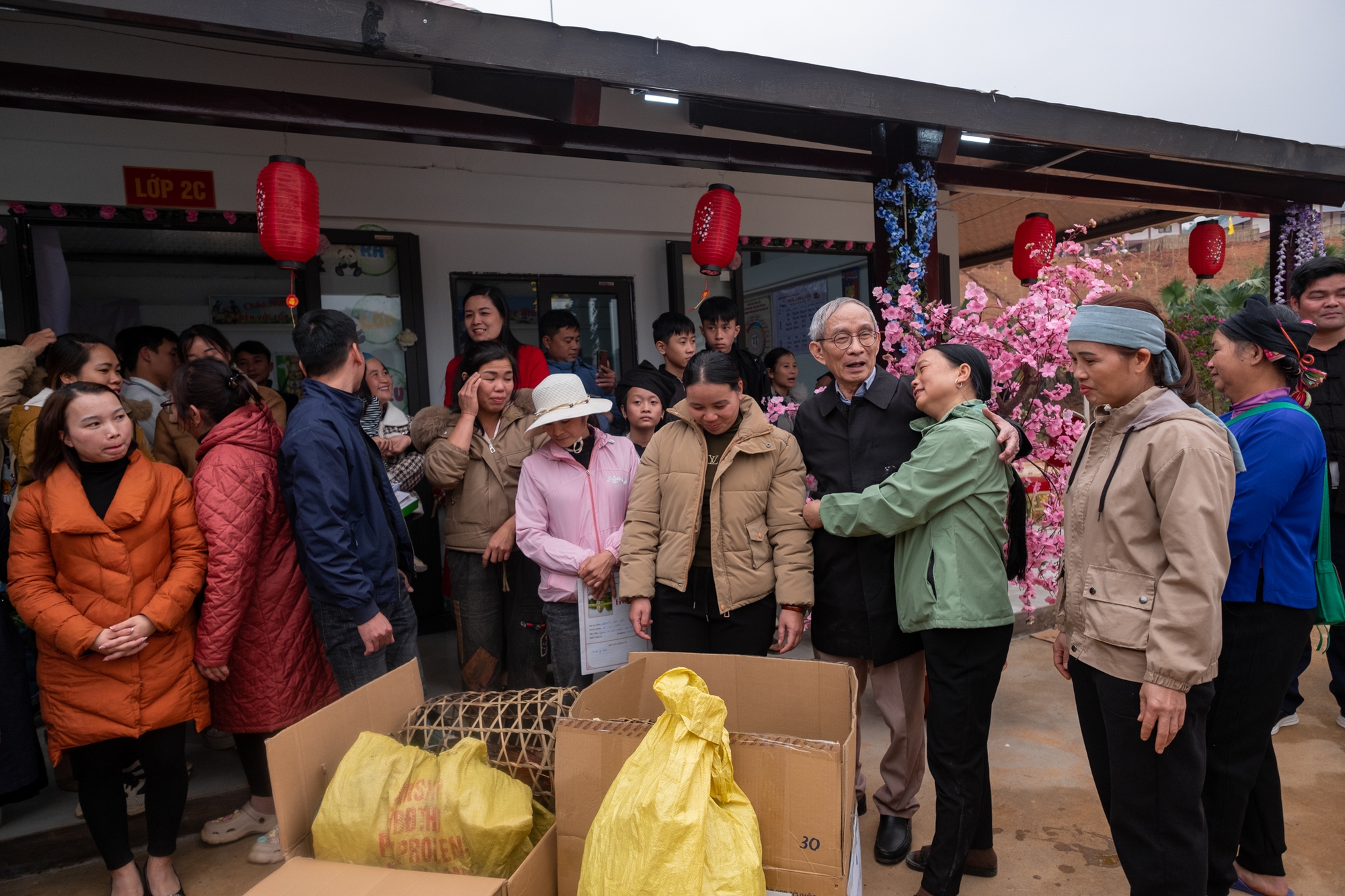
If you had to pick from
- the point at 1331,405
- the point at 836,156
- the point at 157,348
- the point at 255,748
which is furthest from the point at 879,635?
the point at 157,348

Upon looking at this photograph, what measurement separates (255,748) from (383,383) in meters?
1.84

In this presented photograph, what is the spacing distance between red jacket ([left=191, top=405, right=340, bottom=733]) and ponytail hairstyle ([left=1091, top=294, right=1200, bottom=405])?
2517mm

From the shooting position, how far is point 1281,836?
235cm

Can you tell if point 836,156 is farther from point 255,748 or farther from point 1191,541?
point 255,748

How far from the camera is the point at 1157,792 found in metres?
1.78

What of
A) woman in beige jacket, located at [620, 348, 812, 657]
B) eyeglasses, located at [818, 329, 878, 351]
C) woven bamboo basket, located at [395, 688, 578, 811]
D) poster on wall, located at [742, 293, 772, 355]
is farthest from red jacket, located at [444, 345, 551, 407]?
poster on wall, located at [742, 293, 772, 355]

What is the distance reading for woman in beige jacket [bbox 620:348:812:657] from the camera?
8.29ft

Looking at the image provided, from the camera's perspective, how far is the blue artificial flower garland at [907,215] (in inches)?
169

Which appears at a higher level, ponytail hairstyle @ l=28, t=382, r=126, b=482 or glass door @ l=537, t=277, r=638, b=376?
glass door @ l=537, t=277, r=638, b=376

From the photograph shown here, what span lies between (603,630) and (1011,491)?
4.67 ft

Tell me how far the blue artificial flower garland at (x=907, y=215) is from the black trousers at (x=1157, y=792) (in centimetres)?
289

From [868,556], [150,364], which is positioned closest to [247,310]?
[150,364]

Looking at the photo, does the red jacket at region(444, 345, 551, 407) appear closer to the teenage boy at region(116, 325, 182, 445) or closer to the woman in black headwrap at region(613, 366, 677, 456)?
the woman in black headwrap at region(613, 366, 677, 456)

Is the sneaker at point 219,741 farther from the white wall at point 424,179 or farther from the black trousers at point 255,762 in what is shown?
the white wall at point 424,179
